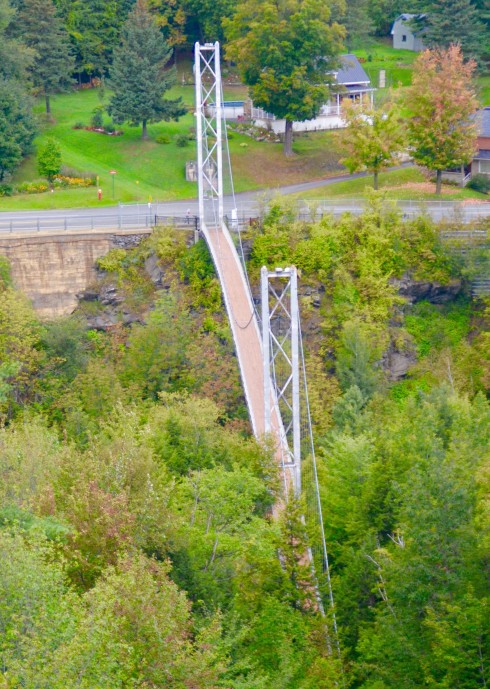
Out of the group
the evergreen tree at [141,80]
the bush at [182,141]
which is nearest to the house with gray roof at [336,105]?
the bush at [182,141]

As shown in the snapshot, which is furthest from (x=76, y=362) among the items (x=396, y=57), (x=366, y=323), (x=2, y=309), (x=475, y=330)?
(x=396, y=57)

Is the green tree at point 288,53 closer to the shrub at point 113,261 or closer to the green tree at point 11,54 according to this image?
the green tree at point 11,54

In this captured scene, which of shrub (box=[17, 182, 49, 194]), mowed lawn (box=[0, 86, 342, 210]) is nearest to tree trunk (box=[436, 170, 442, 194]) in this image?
mowed lawn (box=[0, 86, 342, 210])

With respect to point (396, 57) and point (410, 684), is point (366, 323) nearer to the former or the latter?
point (410, 684)

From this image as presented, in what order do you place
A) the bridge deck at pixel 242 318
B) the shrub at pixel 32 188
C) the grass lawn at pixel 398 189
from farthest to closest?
the shrub at pixel 32 188
the grass lawn at pixel 398 189
the bridge deck at pixel 242 318

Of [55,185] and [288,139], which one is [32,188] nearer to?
[55,185]

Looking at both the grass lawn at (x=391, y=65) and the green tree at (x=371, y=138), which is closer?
the green tree at (x=371, y=138)

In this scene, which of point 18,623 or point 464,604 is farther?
point 464,604
